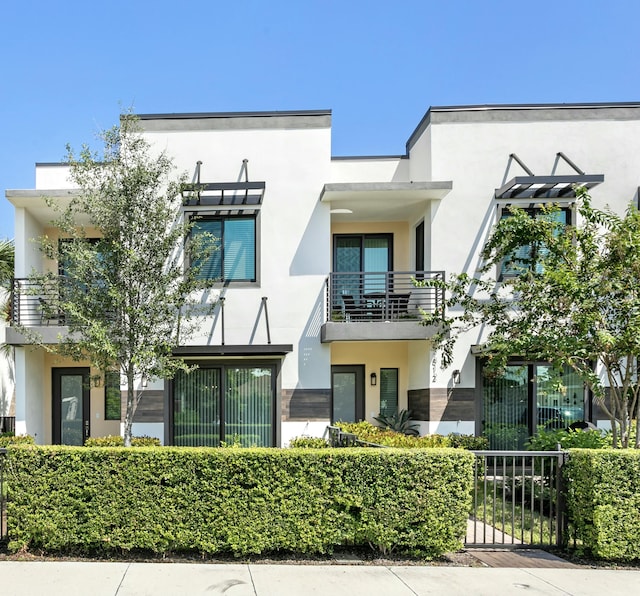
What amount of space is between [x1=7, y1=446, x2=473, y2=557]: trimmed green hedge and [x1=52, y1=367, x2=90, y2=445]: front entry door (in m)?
8.52

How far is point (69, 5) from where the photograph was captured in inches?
443

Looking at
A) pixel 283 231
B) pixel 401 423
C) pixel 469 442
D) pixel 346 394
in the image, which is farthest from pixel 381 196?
pixel 469 442

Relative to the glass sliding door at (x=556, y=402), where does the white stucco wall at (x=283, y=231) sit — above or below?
above

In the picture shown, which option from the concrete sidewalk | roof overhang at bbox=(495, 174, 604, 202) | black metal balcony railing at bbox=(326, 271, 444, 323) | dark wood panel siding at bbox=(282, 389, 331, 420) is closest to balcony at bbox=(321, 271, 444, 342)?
black metal balcony railing at bbox=(326, 271, 444, 323)

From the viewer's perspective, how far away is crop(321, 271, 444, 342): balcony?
1166 centimetres

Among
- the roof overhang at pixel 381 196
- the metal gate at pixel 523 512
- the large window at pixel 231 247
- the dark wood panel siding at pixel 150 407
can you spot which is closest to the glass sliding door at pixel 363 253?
the roof overhang at pixel 381 196

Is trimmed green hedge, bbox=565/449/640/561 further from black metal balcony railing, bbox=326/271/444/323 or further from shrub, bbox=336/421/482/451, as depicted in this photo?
black metal balcony railing, bbox=326/271/444/323

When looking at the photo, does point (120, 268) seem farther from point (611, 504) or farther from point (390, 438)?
point (611, 504)

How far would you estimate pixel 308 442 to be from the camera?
11.5 meters

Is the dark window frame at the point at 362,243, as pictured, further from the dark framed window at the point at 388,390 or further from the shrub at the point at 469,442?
the shrub at the point at 469,442

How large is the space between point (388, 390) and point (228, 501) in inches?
325

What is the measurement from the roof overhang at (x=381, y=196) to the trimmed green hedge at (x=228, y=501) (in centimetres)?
721

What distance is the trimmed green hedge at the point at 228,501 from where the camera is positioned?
244 inches

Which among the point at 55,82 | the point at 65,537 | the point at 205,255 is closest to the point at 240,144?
the point at 205,255
